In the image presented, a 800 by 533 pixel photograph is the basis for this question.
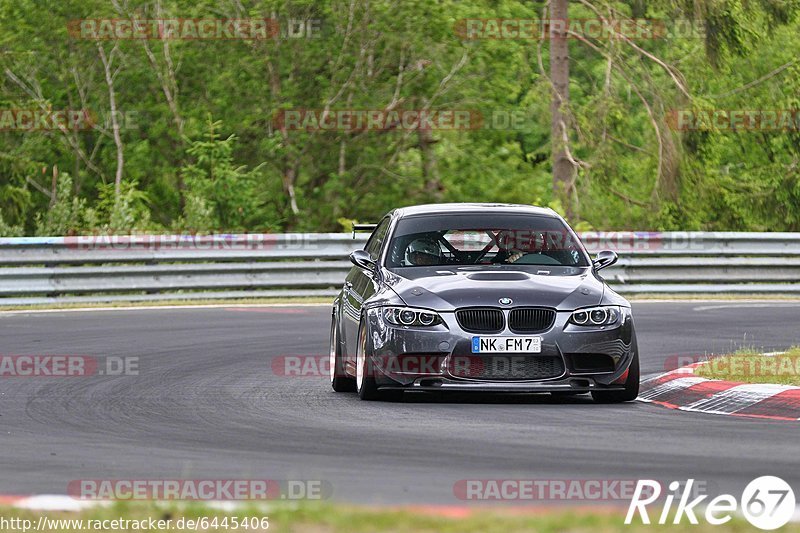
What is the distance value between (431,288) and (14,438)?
3.30 metres

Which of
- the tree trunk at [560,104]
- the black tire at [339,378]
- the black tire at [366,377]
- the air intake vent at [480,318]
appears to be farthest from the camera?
the tree trunk at [560,104]

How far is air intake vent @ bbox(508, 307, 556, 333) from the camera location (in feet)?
36.7

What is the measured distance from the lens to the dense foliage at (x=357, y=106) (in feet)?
110

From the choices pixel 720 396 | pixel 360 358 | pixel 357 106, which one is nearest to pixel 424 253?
pixel 360 358

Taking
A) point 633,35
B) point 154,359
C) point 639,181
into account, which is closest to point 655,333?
point 154,359

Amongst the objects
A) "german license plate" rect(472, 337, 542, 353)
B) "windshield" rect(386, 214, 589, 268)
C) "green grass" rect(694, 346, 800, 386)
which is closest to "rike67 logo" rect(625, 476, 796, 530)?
"german license plate" rect(472, 337, 542, 353)

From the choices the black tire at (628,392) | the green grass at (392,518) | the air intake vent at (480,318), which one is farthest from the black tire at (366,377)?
the green grass at (392,518)

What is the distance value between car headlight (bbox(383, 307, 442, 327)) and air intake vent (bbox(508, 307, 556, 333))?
52cm

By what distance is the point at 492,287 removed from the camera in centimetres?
1142

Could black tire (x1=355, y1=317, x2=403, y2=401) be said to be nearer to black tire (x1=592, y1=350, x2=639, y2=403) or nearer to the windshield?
the windshield

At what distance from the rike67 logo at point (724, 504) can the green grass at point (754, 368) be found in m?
4.50

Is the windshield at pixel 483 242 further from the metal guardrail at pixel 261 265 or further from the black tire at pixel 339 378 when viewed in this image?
the metal guardrail at pixel 261 265

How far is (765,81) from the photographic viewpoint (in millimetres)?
37812

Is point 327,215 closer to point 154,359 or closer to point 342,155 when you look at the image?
point 342,155
